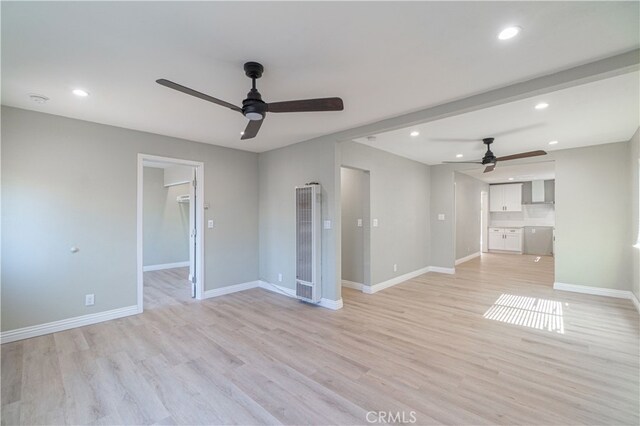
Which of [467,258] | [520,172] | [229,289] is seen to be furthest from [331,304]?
[520,172]

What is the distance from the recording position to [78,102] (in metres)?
2.97

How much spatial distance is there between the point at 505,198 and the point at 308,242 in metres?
8.94

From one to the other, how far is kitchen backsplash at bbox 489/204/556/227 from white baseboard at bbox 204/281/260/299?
370 inches

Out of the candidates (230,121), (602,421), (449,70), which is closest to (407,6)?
→ (449,70)

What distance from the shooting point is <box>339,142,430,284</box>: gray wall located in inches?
194

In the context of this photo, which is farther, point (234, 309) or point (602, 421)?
point (234, 309)

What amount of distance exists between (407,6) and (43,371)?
162 inches

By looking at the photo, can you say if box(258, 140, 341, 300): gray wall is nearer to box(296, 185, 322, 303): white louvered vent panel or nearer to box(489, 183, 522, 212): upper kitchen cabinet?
box(296, 185, 322, 303): white louvered vent panel

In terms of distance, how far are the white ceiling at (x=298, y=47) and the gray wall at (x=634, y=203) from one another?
302cm

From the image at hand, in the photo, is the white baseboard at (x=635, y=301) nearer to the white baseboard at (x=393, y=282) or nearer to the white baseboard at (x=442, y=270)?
the white baseboard at (x=442, y=270)

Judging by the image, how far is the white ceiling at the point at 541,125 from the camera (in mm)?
2789

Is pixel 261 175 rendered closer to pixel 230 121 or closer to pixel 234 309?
pixel 230 121

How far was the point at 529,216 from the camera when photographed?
31.7ft

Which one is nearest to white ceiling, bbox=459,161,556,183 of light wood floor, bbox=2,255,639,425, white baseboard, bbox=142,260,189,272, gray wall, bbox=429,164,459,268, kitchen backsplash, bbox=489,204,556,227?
gray wall, bbox=429,164,459,268
